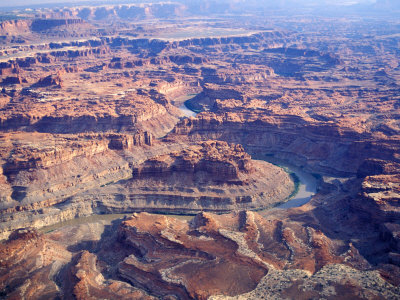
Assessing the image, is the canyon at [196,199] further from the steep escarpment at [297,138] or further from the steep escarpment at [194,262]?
the steep escarpment at [297,138]

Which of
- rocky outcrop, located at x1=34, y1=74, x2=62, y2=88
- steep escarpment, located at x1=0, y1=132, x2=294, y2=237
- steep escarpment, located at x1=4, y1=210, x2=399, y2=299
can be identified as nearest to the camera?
steep escarpment, located at x1=4, y1=210, x2=399, y2=299

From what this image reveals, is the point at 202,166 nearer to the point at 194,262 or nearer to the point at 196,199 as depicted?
the point at 196,199

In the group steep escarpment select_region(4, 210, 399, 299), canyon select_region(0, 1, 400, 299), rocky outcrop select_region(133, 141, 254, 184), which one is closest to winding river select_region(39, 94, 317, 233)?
canyon select_region(0, 1, 400, 299)

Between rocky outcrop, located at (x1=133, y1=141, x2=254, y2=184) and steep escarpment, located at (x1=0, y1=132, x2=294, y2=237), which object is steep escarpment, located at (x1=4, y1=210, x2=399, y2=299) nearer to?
steep escarpment, located at (x1=0, y1=132, x2=294, y2=237)

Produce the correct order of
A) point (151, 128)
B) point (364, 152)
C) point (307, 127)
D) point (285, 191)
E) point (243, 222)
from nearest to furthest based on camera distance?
1. point (243, 222)
2. point (285, 191)
3. point (364, 152)
4. point (307, 127)
5. point (151, 128)

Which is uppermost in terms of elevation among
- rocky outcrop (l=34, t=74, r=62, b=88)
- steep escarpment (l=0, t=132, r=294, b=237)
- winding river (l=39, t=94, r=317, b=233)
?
rocky outcrop (l=34, t=74, r=62, b=88)

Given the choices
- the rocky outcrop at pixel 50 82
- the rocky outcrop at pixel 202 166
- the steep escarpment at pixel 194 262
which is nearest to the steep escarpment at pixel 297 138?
the rocky outcrop at pixel 202 166

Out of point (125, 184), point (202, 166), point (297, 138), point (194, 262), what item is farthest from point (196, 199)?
point (297, 138)

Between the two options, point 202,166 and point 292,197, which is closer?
point 202,166

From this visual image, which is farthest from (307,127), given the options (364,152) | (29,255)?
(29,255)

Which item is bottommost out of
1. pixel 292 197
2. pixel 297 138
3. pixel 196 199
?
pixel 292 197

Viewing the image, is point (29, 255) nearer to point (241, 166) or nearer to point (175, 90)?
point (241, 166)
